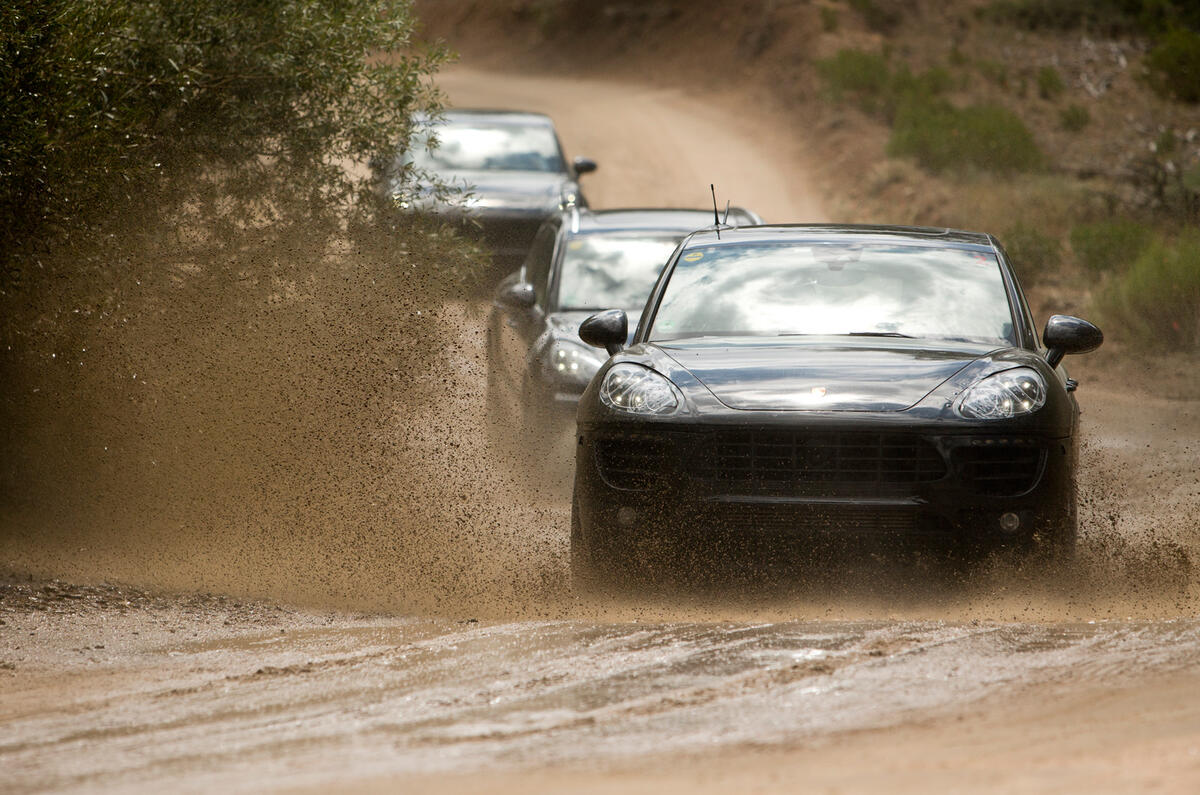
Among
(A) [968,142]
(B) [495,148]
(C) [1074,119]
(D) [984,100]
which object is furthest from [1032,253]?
(D) [984,100]

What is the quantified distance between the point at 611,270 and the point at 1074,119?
25.2m

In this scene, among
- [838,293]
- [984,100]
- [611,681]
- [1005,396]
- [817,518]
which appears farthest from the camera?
[984,100]

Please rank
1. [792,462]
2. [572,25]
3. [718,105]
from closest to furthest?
[792,462]
[718,105]
[572,25]

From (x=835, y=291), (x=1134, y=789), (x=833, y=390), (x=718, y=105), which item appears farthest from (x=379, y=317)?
(x=718, y=105)

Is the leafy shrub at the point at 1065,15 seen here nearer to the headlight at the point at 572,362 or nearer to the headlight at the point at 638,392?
the headlight at the point at 572,362

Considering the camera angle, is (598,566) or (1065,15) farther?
(1065,15)

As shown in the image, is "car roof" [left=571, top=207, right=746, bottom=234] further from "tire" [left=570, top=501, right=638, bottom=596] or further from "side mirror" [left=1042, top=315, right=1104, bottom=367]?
"tire" [left=570, top=501, right=638, bottom=596]

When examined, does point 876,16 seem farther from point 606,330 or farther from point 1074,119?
point 606,330

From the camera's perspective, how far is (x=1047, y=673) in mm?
4465

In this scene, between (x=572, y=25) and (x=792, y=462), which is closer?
(x=792, y=462)

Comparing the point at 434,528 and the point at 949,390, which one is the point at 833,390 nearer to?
the point at 949,390

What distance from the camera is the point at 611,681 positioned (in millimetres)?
4465

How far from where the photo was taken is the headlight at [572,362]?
9.41 m

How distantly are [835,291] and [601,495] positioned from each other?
1747 mm
